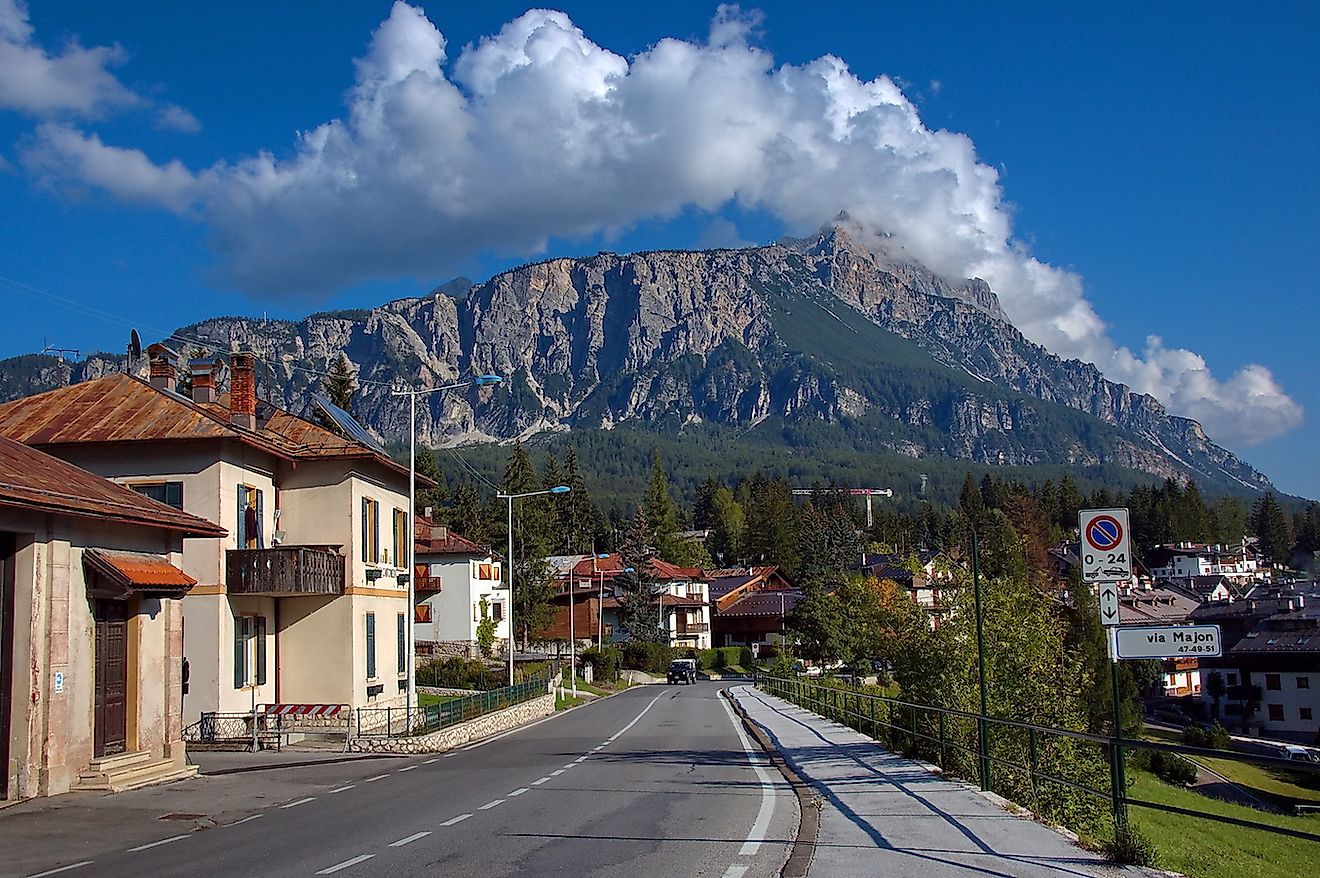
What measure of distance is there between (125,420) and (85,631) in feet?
42.7

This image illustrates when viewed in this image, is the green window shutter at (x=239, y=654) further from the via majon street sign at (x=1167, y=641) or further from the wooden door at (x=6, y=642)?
the via majon street sign at (x=1167, y=641)

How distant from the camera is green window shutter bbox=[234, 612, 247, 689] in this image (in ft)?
99.5

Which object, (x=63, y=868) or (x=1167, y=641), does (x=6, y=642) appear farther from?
(x=1167, y=641)

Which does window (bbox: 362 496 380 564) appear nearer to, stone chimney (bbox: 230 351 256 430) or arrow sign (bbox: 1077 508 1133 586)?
stone chimney (bbox: 230 351 256 430)

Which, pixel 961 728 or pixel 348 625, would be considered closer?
pixel 961 728

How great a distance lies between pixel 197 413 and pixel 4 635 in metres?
13.6

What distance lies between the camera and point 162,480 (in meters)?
29.0

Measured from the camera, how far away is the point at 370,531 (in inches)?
1399

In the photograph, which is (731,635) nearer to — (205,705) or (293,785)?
(205,705)

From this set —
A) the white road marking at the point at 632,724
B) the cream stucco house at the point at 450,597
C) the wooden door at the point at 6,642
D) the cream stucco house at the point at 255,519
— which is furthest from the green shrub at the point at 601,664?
the wooden door at the point at 6,642

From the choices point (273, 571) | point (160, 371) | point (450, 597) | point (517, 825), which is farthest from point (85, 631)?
point (450, 597)

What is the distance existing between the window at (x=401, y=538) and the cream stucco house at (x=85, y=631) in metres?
16.8

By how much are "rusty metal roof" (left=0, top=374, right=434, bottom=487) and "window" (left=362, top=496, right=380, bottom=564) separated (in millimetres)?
2044

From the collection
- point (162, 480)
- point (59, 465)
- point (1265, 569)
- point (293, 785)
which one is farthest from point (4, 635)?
point (1265, 569)
